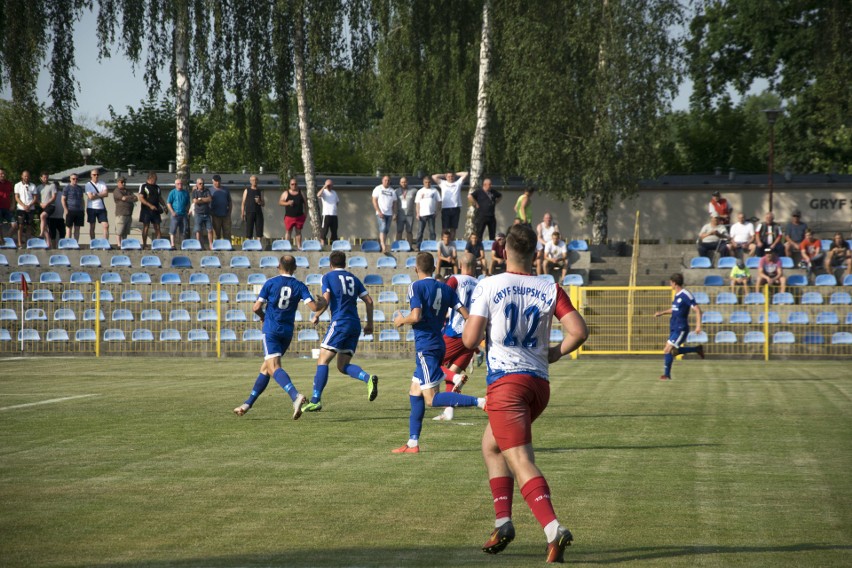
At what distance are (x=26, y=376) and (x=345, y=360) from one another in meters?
9.11

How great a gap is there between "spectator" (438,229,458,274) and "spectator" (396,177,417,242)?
3.26 m

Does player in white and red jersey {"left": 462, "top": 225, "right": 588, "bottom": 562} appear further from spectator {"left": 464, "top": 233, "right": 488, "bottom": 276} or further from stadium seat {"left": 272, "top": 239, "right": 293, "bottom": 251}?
stadium seat {"left": 272, "top": 239, "right": 293, "bottom": 251}

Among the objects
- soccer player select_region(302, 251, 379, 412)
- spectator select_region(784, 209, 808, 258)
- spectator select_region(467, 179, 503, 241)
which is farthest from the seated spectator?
soccer player select_region(302, 251, 379, 412)

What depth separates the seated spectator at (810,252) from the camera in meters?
29.3

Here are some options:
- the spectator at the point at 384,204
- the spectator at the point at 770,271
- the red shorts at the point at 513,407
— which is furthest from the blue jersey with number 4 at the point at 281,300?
the spectator at the point at 770,271

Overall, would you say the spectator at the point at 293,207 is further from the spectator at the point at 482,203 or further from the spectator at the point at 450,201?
the spectator at the point at 482,203

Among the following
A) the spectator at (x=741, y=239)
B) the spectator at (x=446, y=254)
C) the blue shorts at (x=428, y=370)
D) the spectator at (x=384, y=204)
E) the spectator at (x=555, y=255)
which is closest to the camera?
the blue shorts at (x=428, y=370)

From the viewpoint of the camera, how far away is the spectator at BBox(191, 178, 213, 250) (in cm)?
2969

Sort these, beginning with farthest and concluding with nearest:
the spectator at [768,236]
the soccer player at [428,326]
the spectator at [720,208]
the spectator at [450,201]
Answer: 1. the spectator at [720,208]
2. the spectator at [768,236]
3. the spectator at [450,201]
4. the soccer player at [428,326]

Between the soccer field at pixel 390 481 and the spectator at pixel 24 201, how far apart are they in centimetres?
1370

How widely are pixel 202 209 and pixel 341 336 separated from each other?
17091 mm

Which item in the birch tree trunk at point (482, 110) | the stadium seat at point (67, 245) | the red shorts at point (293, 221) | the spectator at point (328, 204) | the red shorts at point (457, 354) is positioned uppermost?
the birch tree trunk at point (482, 110)

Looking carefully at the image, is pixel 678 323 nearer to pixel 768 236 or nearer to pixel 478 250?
pixel 478 250

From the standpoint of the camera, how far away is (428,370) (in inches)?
454
